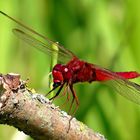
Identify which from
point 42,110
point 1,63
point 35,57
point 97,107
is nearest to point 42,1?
point 35,57

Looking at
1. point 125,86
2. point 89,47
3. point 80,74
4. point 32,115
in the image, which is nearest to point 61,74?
point 80,74

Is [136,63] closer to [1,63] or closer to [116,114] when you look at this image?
[116,114]

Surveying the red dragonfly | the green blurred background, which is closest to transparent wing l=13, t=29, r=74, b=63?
the red dragonfly

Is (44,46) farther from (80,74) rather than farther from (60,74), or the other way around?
(60,74)

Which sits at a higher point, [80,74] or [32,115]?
[80,74]

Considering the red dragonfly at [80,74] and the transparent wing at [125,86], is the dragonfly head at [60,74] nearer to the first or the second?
the red dragonfly at [80,74]

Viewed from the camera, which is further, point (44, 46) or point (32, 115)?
point (44, 46)

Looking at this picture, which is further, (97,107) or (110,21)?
(110,21)
